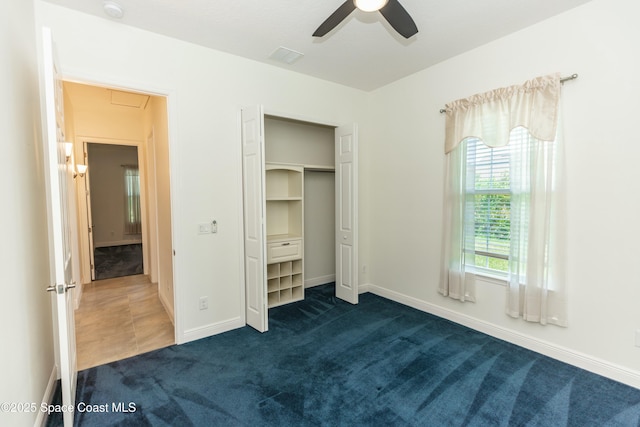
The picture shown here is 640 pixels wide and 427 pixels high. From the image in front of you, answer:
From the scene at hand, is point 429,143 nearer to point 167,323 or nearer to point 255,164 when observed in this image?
point 255,164

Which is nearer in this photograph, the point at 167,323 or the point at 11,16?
the point at 11,16

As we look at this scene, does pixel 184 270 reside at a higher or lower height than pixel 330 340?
higher

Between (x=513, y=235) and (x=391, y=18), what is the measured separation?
2158mm

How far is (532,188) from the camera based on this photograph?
2.66 meters

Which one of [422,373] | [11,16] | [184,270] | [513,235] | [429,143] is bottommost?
[422,373]

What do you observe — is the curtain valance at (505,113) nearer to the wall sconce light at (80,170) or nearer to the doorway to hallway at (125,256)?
the doorway to hallway at (125,256)

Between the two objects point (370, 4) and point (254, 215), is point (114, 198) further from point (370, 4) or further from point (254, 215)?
point (370, 4)

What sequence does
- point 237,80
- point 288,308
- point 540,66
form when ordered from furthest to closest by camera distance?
1. point 288,308
2. point 237,80
3. point 540,66

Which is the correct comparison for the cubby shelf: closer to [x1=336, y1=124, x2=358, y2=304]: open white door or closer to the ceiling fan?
[x1=336, y1=124, x2=358, y2=304]: open white door

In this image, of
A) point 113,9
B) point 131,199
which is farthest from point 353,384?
point 131,199

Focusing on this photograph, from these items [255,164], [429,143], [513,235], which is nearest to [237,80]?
[255,164]

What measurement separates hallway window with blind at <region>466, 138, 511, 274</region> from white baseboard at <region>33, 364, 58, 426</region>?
3694 millimetres

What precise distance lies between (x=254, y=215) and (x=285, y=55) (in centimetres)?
172

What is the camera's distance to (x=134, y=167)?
340 inches
